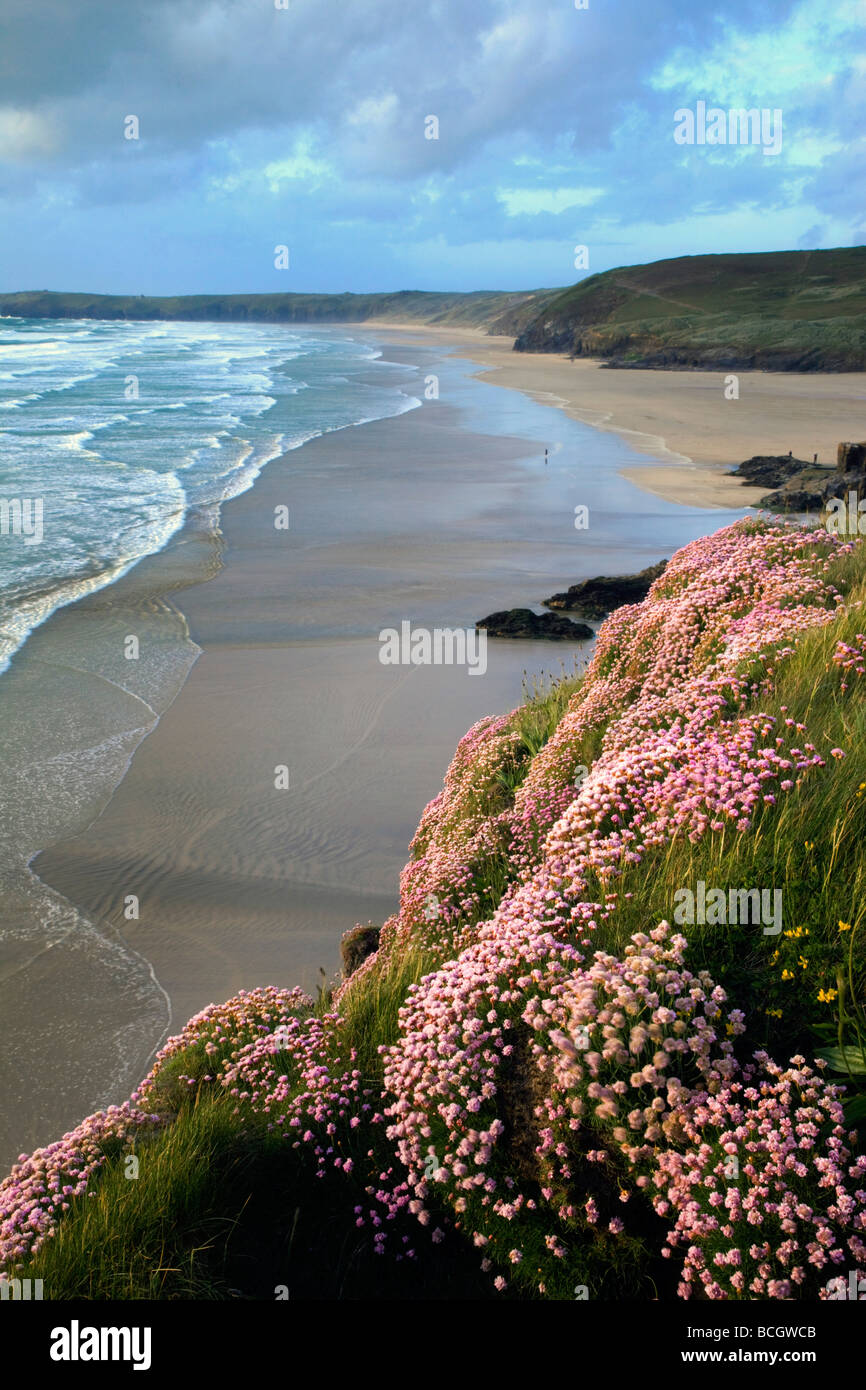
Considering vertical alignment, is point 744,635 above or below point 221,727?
above

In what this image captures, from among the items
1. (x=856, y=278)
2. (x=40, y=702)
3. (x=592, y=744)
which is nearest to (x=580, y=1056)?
(x=592, y=744)

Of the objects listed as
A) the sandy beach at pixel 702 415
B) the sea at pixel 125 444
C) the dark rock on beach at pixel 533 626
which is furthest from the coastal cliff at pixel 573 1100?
the sandy beach at pixel 702 415

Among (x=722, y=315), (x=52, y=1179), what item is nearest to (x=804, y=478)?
(x=52, y=1179)

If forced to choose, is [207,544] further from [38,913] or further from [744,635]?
[744,635]

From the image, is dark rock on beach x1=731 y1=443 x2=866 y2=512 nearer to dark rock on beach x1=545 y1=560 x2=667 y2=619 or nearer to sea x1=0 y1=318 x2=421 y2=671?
dark rock on beach x1=545 y1=560 x2=667 y2=619

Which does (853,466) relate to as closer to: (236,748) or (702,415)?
(236,748)

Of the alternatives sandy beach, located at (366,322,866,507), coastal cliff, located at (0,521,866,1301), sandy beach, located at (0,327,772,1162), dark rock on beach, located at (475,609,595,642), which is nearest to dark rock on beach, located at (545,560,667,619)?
sandy beach, located at (0,327,772,1162)
